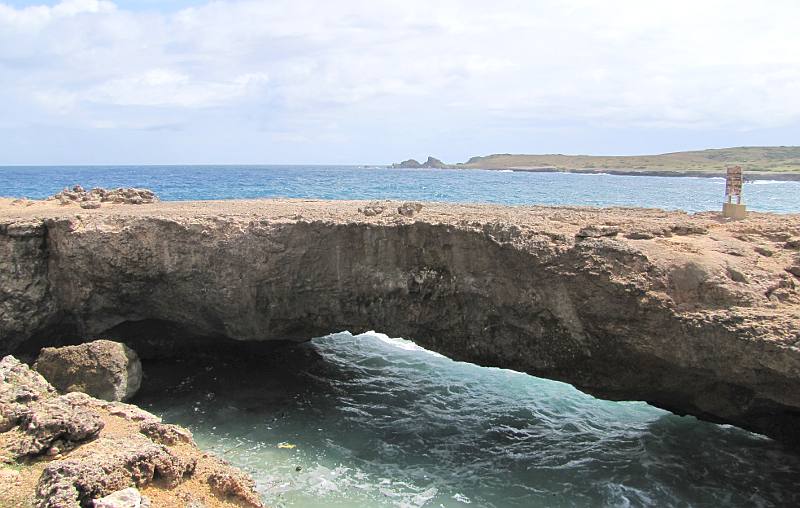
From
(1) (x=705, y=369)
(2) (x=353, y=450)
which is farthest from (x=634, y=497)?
(2) (x=353, y=450)

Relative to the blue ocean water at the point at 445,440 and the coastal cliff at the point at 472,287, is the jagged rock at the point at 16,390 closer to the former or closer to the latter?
the blue ocean water at the point at 445,440

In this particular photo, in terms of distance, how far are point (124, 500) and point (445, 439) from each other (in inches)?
218

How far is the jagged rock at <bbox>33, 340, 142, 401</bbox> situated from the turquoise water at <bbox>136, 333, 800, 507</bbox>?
0.94 m

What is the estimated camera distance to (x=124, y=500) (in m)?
5.19

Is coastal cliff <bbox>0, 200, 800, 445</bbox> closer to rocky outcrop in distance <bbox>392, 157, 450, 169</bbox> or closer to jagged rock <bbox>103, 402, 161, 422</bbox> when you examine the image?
jagged rock <bbox>103, 402, 161, 422</bbox>

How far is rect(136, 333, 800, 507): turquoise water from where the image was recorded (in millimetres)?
8086

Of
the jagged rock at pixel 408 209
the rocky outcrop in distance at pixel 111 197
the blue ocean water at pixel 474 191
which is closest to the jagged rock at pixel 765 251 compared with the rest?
the jagged rock at pixel 408 209

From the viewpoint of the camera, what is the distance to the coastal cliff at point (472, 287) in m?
7.70

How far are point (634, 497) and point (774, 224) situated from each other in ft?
16.2

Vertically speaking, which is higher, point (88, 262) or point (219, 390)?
point (88, 262)

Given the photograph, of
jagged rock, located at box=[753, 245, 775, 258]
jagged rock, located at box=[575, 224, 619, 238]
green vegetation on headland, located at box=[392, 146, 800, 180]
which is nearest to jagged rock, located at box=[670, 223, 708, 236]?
jagged rock, located at box=[753, 245, 775, 258]

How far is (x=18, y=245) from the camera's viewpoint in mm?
10781

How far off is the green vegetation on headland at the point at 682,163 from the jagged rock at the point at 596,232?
7794 centimetres

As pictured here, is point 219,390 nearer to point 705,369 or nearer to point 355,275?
point 355,275
